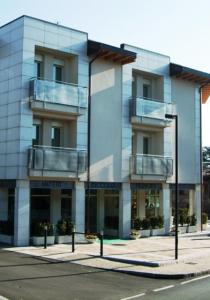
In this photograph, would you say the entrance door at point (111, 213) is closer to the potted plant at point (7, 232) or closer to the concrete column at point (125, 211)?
the concrete column at point (125, 211)

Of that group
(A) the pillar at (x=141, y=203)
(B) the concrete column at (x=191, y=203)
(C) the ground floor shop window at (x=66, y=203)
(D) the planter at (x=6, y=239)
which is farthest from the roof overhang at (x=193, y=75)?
(D) the planter at (x=6, y=239)

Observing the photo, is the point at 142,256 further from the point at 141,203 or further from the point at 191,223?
the point at 191,223

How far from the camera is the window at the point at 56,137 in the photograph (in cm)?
2711

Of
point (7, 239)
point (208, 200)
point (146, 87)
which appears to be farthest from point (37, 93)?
point (208, 200)

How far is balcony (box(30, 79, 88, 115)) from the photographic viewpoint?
24.5 m

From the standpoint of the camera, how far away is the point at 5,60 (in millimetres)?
25719

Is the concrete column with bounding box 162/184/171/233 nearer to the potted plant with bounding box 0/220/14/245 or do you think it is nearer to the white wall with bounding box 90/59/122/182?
the white wall with bounding box 90/59/122/182

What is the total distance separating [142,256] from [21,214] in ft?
21.1

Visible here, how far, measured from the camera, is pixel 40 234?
2438cm

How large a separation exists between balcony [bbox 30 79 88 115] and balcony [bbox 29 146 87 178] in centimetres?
202

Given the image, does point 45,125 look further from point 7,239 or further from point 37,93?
point 7,239

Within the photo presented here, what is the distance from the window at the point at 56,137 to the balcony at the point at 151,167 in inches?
177

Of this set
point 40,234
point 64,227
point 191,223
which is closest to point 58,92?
point 64,227

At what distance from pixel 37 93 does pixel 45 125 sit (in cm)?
258
